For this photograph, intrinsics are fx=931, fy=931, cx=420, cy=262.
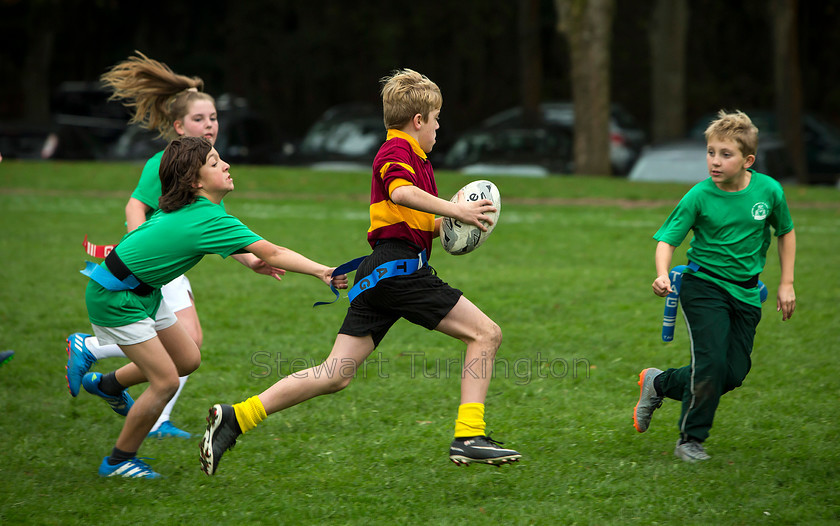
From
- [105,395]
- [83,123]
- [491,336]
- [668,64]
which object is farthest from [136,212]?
[83,123]

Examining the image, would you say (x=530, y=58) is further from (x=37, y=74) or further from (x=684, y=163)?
(x=37, y=74)

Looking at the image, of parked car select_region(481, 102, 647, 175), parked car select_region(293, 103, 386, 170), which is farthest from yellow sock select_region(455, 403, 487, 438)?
parked car select_region(481, 102, 647, 175)

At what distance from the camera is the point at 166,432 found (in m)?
5.33

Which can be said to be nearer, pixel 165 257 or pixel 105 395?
pixel 165 257

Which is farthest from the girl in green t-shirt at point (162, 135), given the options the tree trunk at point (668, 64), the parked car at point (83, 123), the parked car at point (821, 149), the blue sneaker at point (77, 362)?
the parked car at point (821, 149)

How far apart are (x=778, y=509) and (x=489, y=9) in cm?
3098

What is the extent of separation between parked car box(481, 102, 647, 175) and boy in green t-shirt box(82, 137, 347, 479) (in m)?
18.3

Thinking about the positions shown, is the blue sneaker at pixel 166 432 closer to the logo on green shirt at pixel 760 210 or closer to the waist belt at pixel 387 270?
the waist belt at pixel 387 270

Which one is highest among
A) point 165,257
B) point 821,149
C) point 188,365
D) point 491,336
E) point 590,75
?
point 590,75

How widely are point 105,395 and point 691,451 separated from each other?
9.85 feet

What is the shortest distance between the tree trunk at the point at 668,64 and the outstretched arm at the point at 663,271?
19.5 metres

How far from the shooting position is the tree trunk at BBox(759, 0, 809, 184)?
64.9 feet

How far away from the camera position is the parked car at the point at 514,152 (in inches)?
790

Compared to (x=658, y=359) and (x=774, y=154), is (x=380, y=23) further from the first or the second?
(x=658, y=359)
